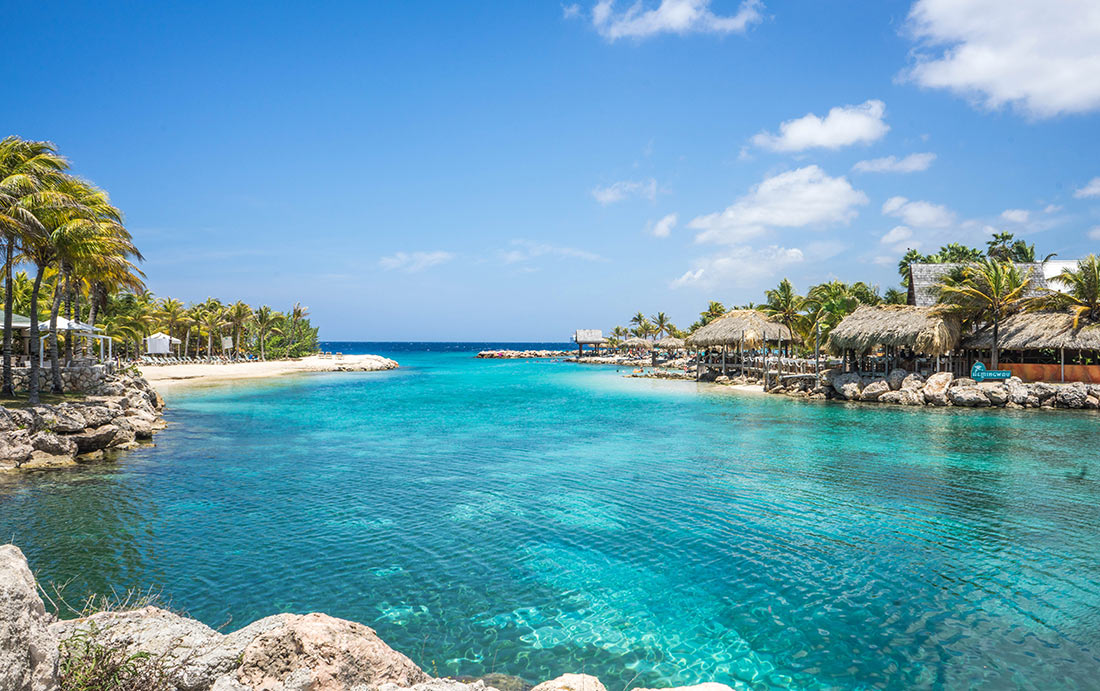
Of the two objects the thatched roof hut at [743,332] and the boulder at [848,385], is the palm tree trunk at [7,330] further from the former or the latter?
the thatched roof hut at [743,332]

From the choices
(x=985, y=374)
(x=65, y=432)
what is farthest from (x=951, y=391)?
(x=65, y=432)

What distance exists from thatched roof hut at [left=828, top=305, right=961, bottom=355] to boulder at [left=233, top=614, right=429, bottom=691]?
97.3 ft

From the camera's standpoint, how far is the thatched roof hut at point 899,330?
27812mm

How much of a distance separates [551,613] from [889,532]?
6.18m

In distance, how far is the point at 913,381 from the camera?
94.7ft

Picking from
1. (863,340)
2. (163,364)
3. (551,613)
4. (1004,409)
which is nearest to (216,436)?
(551,613)

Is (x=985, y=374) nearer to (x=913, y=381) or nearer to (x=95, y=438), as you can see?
(x=913, y=381)

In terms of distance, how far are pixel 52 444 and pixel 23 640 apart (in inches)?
565

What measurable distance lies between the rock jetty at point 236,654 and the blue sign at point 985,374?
3007 cm

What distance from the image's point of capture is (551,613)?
23.0 feet

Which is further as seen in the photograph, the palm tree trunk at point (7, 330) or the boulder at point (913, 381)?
the boulder at point (913, 381)

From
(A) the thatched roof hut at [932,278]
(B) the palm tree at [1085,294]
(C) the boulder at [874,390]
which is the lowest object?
(C) the boulder at [874,390]

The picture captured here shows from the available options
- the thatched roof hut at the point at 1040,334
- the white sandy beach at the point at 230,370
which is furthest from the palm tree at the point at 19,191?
the thatched roof hut at the point at 1040,334

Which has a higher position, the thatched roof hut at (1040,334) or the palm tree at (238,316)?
the palm tree at (238,316)
